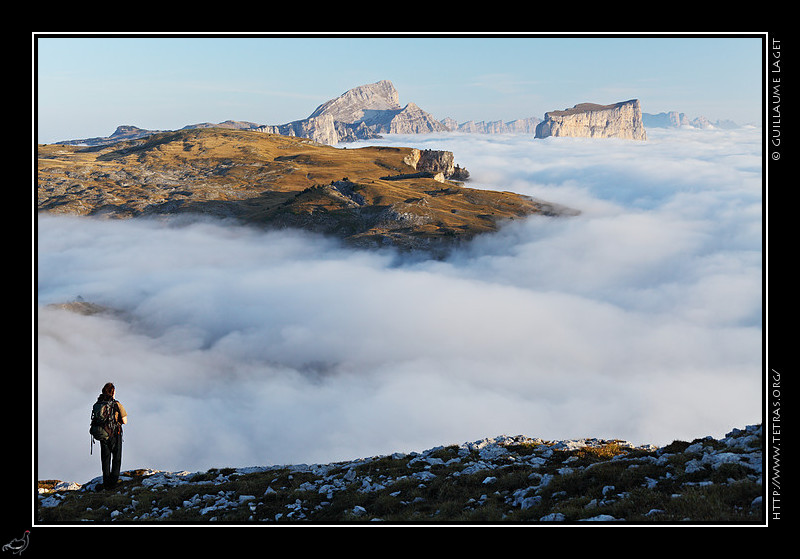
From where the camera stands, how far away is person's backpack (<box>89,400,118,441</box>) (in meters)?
25.9

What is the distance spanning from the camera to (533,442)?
112 ft

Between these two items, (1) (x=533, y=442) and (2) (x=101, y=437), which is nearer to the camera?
(2) (x=101, y=437)

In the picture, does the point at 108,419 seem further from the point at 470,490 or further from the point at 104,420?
the point at 470,490

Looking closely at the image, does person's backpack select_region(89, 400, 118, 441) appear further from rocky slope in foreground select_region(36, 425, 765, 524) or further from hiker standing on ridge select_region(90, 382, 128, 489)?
rocky slope in foreground select_region(36, 425, 765, 524)

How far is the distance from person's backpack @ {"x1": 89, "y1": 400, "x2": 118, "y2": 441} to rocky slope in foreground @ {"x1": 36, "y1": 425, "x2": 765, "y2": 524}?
3.44 metres
